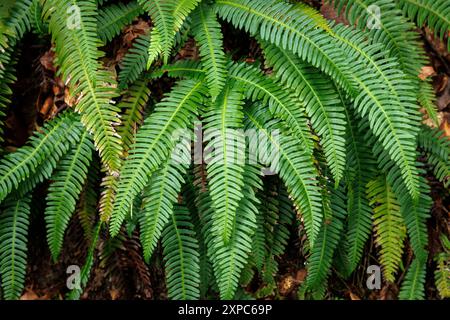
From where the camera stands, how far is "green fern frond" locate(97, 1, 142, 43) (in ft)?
8.34

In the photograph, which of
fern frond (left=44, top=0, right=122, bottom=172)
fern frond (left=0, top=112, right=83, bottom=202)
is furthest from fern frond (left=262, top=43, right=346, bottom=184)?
fern frond (left=0, top=112, right=83, bottom=202)

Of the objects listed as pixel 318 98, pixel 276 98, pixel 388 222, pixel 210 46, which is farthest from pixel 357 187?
pixel 210 46

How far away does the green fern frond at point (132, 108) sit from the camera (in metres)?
2.52

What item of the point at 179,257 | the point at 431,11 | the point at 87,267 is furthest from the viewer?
the point at 87,267

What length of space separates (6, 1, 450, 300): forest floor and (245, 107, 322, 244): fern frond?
0.57 m

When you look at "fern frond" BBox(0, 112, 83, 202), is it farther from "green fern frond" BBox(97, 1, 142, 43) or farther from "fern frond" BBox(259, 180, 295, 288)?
"fern frond" BBox(259, 180, 295, 288)

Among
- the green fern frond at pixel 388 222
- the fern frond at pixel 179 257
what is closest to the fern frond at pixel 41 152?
the fern frond at pixel 179 257

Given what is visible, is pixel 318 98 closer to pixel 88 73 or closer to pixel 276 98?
pixel 276 98

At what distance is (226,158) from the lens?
2.30 metres

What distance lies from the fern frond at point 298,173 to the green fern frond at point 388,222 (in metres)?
0.49

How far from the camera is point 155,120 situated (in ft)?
7.70

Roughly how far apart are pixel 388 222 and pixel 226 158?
1.02 metres
